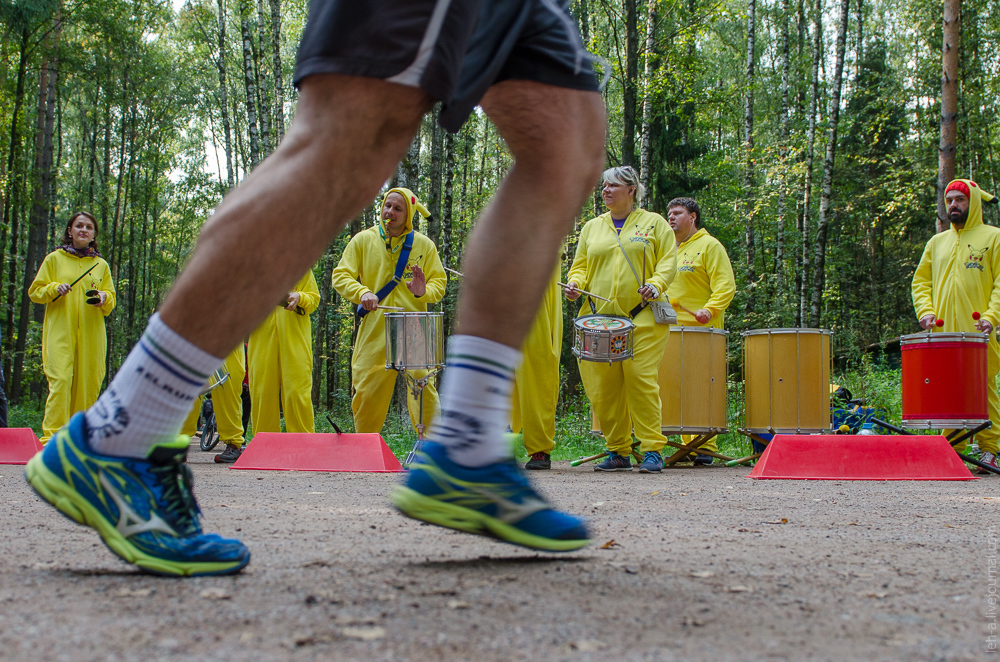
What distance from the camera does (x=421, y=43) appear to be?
163 cm

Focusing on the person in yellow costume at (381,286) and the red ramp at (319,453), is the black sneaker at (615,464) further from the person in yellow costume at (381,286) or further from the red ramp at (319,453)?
the red ramp at (319,453)

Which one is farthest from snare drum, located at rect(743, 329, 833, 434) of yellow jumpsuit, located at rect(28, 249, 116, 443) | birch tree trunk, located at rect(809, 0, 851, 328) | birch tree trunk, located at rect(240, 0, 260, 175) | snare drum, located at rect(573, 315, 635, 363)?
birch tree trunk, located at rect(240, 0, 260, 175)

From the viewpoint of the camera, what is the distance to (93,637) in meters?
1.19

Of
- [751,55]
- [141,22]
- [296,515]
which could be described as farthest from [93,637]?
[141,22]

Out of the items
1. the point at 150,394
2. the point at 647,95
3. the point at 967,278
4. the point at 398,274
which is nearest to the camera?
the point at 150,394

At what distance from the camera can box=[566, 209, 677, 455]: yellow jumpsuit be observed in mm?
7152

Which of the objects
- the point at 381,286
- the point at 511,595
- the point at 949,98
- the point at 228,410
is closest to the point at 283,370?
the point at 228,410

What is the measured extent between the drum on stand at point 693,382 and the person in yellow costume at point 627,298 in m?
0.73

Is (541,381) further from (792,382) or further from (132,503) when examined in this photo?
(132,503)

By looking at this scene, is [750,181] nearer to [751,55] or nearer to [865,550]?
[751,55]

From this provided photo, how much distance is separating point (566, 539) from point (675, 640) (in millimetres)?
633

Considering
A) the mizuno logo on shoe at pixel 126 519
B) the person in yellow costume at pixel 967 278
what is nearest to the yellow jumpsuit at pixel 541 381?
the person in yellow costume at pixel 967 278

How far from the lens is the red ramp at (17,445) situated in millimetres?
6293

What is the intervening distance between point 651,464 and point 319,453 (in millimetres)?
2738
